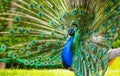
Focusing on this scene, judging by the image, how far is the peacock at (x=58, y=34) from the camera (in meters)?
5.56

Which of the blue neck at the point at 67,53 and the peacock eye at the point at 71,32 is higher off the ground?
the peacock eye at the point at 71,32

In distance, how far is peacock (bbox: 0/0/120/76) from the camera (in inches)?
219

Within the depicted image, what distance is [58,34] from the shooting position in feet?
19.0

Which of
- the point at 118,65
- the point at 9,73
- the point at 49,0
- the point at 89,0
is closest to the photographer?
the point at 89,0

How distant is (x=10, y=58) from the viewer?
18.6 ft

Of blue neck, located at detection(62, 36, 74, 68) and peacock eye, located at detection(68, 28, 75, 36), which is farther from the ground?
peacock eye, located at detection(68, 28, 75, 36)

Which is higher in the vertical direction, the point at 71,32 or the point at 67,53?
the point at 71,32

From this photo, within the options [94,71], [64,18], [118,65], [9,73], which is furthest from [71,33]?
[118,65]

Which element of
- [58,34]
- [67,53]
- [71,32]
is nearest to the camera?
[71,32]

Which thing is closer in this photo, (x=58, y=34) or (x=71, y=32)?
(x=71, y=32)

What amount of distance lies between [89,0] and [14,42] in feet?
3.76

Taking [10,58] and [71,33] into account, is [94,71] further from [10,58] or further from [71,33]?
[10,58]

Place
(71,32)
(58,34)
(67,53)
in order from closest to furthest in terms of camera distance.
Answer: (71,32)
(67,53)
(58,34)

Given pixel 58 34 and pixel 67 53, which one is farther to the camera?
pixel 58 34
